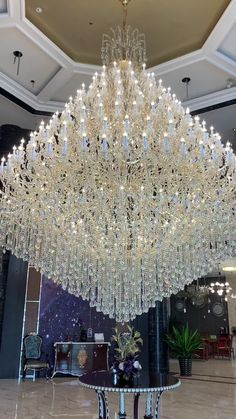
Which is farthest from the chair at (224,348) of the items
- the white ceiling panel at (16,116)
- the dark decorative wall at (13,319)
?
the white ceiling panel at (16,116)

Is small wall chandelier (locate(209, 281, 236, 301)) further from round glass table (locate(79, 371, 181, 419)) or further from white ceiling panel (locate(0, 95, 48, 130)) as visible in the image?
round glass table (locate(79, 371, 181, 419))

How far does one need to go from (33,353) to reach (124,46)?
6606 mm

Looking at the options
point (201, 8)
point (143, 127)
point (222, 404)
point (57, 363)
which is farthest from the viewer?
point (57, 363)

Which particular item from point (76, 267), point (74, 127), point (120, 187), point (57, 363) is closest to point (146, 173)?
point (120, 187)

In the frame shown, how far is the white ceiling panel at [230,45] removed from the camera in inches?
190

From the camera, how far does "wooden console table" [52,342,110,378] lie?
8070 mm

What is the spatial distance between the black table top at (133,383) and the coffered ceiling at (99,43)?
4.57 meters

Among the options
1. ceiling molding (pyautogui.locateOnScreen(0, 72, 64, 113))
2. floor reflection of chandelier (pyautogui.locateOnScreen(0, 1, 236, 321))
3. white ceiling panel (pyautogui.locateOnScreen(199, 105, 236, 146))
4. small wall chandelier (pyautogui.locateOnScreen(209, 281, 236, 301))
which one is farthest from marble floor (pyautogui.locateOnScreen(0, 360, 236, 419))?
small wall chandelier (pyautogui.locateOnScreen(209, 281, 236, 301))

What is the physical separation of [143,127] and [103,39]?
2165mm

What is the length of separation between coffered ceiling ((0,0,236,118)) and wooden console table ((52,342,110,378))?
569 cm

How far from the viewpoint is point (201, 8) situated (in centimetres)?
450

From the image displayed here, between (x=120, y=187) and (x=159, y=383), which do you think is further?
(x=120, y=187)

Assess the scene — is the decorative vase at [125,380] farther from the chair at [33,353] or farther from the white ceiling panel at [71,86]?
the white ceiling panel at [71,86]

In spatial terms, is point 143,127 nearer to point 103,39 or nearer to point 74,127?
point 74,127
